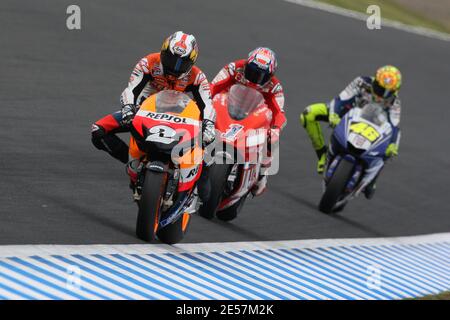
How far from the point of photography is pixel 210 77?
1620cm

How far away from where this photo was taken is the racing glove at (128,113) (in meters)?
8.53

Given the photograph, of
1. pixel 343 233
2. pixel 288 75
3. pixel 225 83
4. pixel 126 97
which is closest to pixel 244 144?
pixel 225 83

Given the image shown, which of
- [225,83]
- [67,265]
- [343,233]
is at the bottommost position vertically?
[343,233]

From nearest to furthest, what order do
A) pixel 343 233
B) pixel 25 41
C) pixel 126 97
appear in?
pixel 126 97 < pixel 343 233 < pixel 25 41

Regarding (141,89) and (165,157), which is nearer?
(165,157)

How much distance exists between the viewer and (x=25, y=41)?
578 inches

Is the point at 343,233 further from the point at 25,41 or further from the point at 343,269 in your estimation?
the point at 25,41

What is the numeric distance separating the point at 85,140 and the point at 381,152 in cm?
320

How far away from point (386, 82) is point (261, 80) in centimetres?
228

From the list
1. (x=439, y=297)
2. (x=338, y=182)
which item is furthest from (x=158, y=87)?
(x=338, y=182)

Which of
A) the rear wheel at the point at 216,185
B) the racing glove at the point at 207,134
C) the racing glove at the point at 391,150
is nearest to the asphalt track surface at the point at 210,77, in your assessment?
the rear wheel at the point at 216,185

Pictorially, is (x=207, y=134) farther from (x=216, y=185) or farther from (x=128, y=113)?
(x=216, y=185)

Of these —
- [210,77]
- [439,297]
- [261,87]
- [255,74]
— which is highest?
[255,74]

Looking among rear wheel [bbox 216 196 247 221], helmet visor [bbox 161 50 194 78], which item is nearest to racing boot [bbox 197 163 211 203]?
helmet visor [bbox 161 50 194 78]
